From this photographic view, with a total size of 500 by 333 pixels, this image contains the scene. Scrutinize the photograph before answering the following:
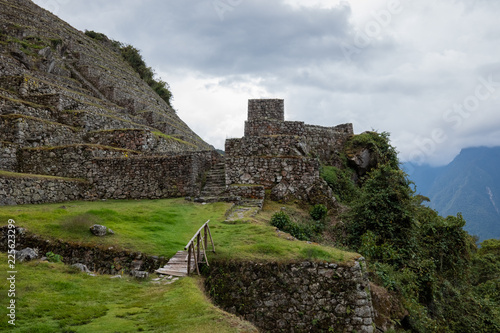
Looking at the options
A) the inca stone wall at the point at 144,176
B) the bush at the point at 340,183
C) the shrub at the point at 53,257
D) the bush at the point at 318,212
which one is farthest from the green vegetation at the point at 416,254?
the shrub at the point at 53,257

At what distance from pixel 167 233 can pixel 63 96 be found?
15.6 m

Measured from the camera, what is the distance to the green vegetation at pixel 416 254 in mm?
10203

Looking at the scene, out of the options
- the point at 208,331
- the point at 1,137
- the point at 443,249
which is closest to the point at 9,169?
the point at 1,137

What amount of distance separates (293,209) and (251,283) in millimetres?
6586

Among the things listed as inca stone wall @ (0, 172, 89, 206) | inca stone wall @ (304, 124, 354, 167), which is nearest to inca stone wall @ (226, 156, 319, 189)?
inca stone wall @ (304, 124, 354, 167)

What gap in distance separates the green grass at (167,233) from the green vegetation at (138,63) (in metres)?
42.6

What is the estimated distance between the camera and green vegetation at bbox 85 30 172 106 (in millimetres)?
51156

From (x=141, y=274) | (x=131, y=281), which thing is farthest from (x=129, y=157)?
(x=131, y=281)

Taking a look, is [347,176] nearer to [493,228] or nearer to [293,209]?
[293,209]

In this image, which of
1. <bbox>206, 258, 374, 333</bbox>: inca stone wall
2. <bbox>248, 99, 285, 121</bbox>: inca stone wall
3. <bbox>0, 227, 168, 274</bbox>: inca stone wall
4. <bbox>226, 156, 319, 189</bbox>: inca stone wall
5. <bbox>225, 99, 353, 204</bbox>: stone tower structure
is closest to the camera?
<bbox>206, 258, 374, 333</bbox>: inca stone wall

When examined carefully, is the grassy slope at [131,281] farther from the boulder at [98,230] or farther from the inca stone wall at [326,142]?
the inca stone wall at [326,142]

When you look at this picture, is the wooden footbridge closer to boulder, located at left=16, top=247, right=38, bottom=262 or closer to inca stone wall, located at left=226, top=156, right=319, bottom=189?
boulder, located at left=16, top=247, right=38, bottom=262

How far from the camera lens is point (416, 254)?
12.0 meters

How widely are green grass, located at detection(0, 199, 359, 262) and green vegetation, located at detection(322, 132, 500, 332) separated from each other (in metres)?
3.37
